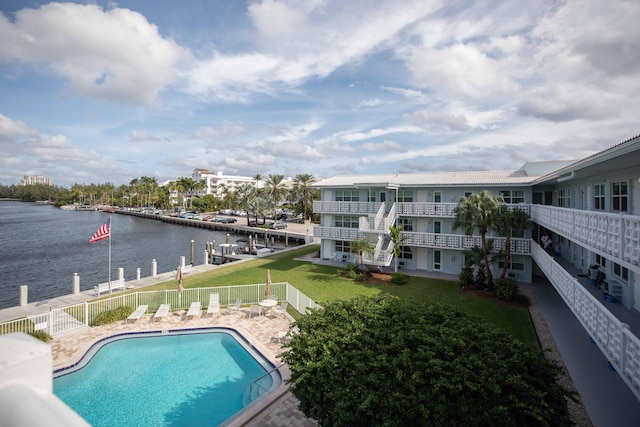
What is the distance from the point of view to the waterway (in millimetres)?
30969

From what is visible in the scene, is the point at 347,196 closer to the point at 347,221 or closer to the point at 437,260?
the point at 347,221

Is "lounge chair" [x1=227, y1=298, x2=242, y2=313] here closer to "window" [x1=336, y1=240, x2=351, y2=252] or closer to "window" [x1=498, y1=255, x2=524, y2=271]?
"window" [x1=336, y1=240, x2=351, y2=252]

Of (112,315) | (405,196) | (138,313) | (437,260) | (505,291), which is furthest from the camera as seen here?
(405,196)

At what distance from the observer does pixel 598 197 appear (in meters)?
17.6

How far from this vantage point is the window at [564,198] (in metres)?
22.9

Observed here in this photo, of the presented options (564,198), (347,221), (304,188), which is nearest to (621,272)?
(564,198)

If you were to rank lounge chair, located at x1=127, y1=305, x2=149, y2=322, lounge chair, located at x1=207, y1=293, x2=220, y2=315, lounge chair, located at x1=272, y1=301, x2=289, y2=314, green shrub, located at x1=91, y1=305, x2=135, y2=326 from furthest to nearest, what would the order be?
lounge chair, located at x1=272, y1=301, x2=289, y2=314 < lounge chair, located at x1=207, y1=293, x2=220, y2=315 < lounge chair, located at x1=127, y1=305, x2=149, y2=322 < green shrub, located at x1=91, y1=305, x2=135, y2=326

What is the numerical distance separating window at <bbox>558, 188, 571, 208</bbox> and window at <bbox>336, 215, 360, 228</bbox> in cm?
1586

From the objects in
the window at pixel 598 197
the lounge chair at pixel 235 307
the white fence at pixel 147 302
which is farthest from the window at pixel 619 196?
the lounge chair at pixel 235 307

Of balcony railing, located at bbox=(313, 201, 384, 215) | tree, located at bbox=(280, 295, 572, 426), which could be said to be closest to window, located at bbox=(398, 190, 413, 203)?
balcony railing, located at bbox=(313, 201, 384, 215)

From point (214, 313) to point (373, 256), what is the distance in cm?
1325

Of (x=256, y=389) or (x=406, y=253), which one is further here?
(x=406, y=253)

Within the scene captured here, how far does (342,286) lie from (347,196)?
1062cm

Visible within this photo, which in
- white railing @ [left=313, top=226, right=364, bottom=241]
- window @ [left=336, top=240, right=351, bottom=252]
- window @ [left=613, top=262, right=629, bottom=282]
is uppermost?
white railing @ [left=313, top=226, right=364, bottom=241]
